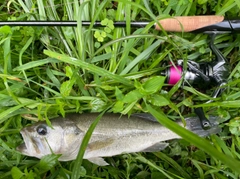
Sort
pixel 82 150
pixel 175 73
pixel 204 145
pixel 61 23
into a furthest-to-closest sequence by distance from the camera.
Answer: pixel 175 73 < pixel 61 23 < pixel 82 150 < pixel 204 145

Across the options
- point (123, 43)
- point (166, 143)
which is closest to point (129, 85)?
point (123, 43)

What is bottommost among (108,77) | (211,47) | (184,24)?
(108,77)

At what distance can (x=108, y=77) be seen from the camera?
6.79 feet

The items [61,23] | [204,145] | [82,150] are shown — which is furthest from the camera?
[61,23]

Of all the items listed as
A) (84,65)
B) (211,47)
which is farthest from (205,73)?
(84,65)

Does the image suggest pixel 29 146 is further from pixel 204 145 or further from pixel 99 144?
pixel 204 145

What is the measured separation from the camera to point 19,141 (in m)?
2.22

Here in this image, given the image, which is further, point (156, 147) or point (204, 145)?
point (156, 147)

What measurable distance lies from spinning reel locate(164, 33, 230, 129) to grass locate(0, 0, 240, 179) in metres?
0.08

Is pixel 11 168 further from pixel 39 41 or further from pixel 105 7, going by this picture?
pixel 105 7

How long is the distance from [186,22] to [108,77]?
2.06 feet

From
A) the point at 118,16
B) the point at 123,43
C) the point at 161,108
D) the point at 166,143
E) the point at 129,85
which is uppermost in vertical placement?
the point at 118,16

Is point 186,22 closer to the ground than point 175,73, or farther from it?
farther from it

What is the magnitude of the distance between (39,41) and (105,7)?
55cm
